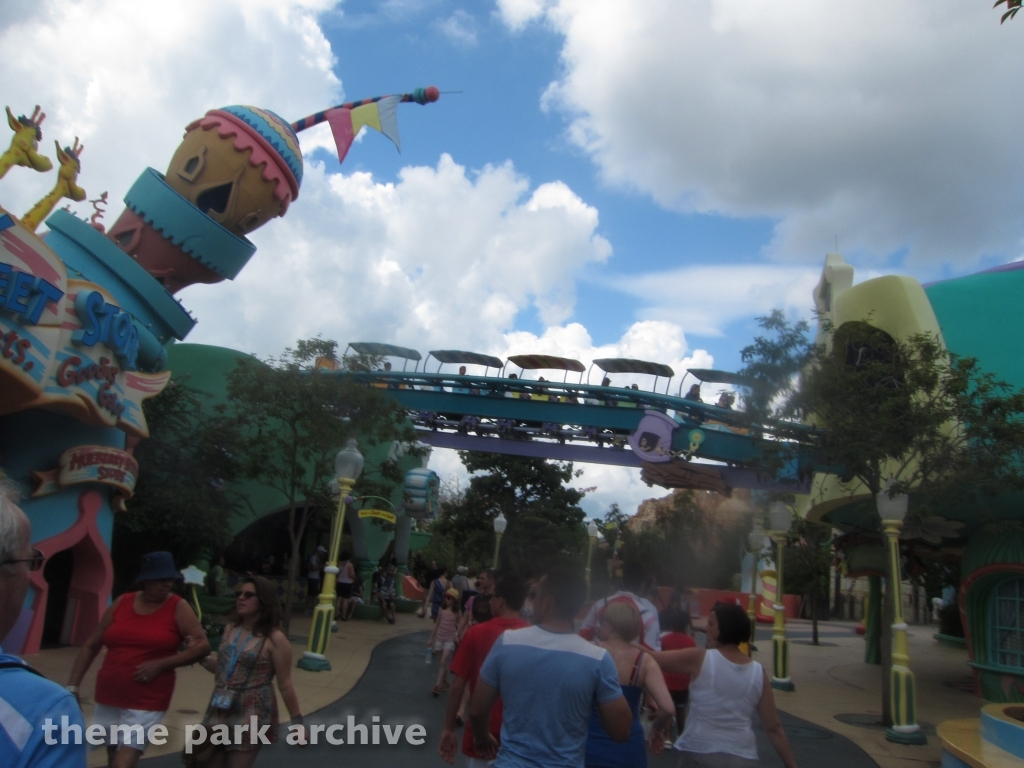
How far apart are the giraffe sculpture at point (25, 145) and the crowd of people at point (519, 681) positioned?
8661mm

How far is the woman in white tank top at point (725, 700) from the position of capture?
416 cm

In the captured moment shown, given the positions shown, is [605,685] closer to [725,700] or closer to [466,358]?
[725,700]

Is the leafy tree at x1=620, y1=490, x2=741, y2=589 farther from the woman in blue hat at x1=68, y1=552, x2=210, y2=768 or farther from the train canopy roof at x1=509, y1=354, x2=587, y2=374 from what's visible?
the woman in blue hat at x1=68, y1=552, x2=210, y2=768

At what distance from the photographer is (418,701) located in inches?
415

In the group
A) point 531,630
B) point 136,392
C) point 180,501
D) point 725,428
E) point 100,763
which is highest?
point 725,428

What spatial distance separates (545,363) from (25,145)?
17505mm

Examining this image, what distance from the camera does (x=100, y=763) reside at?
6301 millimetres

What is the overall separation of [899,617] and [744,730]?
25.2 ft

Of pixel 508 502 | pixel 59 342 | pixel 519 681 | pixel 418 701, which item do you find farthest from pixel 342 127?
pixel 508 502

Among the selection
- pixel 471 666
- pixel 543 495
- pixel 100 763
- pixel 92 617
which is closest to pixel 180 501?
pixel 92 617

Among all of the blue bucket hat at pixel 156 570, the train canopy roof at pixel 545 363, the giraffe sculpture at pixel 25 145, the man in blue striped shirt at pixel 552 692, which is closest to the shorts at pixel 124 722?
the blue bucket hat at pixel 156 570

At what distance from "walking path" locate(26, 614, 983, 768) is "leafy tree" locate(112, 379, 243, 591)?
2.88 metres

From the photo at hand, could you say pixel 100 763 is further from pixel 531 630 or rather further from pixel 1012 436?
pixel 1012 436

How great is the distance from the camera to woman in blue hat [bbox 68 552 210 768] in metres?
4.45
